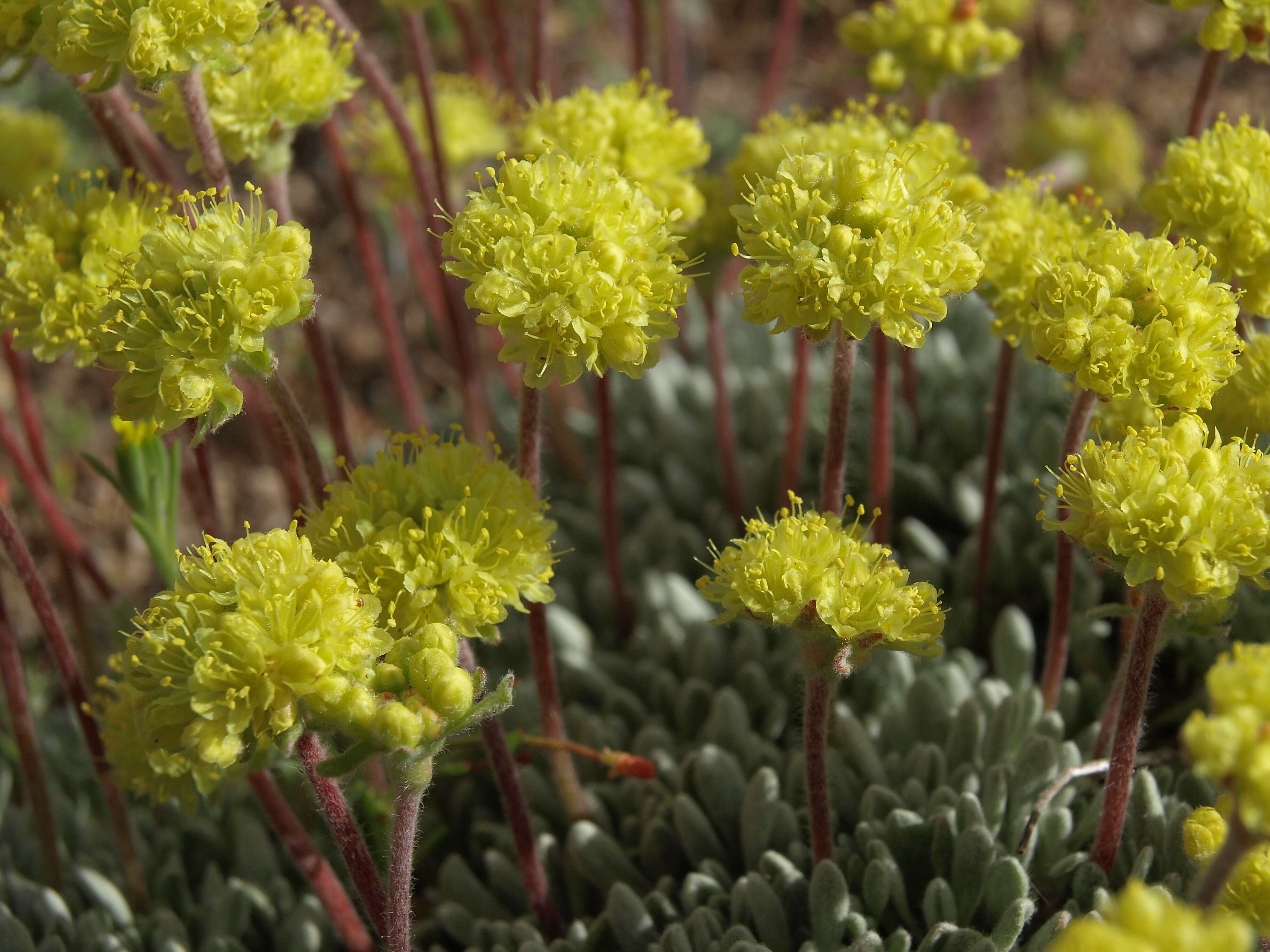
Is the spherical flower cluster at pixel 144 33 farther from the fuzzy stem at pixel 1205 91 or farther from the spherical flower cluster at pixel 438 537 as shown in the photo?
the fuzzy stem at pixel 1205 91

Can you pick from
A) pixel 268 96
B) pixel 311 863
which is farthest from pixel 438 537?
pixel 268 96

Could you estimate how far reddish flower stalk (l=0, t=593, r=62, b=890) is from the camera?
8.46 feet

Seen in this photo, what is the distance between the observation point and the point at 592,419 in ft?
13.6

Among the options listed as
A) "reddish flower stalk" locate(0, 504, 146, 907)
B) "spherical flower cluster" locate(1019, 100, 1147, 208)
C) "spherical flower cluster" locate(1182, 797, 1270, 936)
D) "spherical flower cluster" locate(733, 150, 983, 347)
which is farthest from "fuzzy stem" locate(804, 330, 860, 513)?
"spherical flower cluster" locate(1019, 100, 1147, 208)

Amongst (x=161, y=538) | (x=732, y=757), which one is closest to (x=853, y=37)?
(x=732, y=757)

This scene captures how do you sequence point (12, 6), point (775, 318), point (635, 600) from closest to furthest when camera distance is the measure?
point (775, 318)
point (12, 6)
point (635, 600)

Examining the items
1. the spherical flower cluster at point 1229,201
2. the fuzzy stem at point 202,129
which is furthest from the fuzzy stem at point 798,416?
the fuzzy stem at point 202,129

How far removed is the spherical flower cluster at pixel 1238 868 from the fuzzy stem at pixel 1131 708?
0.51 feet

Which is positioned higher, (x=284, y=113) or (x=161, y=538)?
(x=284, y=113)

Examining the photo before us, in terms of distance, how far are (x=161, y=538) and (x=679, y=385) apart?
6.54ft

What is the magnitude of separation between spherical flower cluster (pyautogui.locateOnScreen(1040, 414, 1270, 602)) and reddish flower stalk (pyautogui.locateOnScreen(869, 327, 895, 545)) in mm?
824

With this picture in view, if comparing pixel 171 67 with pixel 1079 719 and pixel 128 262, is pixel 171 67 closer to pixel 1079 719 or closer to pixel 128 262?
pixel 128 262

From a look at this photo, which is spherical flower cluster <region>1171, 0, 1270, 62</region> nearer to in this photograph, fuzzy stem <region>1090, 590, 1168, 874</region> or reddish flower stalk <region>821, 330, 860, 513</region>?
reddish flower stalk <region>821, 330, 860, 513</region>

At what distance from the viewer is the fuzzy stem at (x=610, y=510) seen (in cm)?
297
